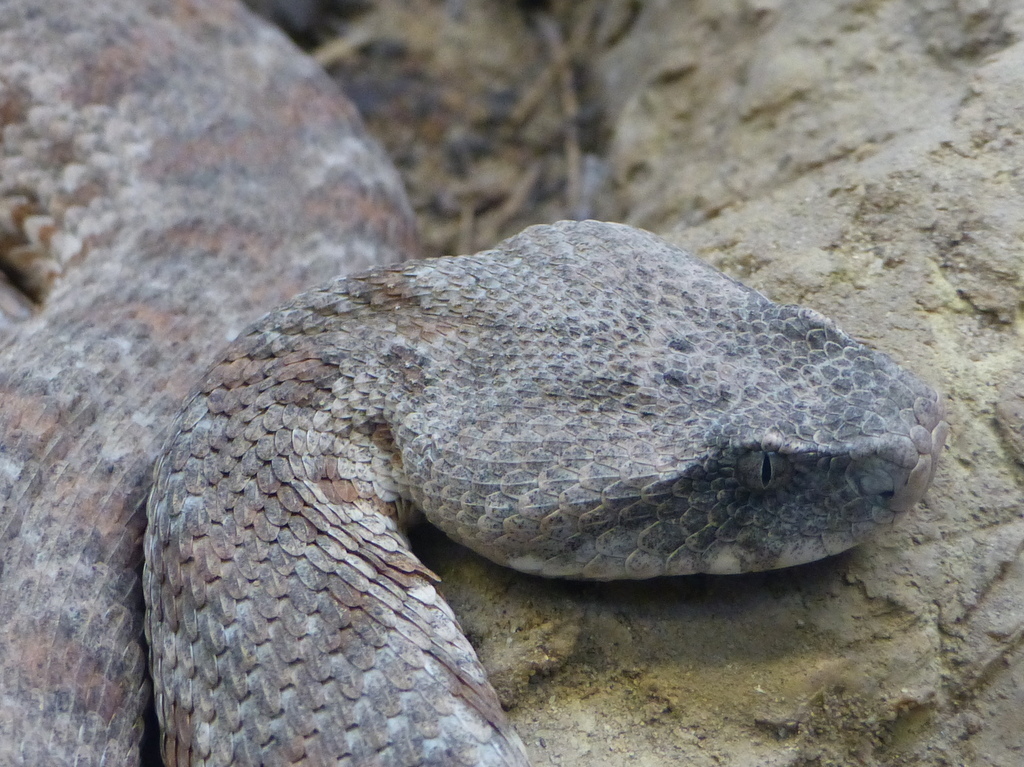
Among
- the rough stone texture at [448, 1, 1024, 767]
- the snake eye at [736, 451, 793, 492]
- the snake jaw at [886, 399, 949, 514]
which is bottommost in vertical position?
the rough stone texture at [448, 1, 1024, 767]

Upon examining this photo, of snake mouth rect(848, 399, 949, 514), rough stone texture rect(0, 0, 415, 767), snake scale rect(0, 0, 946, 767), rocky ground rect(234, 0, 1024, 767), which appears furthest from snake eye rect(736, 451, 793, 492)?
rough stone texture rect(0, 0, 415, 767)

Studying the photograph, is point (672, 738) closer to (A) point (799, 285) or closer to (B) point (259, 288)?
(A) point (799, 285)

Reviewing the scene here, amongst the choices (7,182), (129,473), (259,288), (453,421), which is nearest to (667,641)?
(453,421)

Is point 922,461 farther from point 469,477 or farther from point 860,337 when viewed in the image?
point 469,477

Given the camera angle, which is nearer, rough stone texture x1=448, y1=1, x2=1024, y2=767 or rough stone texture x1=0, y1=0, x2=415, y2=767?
rough stone texture x1=448, y1=1, x2=1024, y2=767

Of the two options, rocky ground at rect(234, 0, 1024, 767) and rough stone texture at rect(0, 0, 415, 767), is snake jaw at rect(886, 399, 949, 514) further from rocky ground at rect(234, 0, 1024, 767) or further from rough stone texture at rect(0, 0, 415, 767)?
rough stone texture at rect(0, 0, 415, 767)

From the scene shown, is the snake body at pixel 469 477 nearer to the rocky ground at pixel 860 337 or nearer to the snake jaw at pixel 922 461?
the snake jaw at pixel 922 461

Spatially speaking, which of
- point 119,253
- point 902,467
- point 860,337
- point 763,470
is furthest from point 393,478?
point 119,253

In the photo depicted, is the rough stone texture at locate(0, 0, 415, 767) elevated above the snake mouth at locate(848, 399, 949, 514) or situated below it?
above
